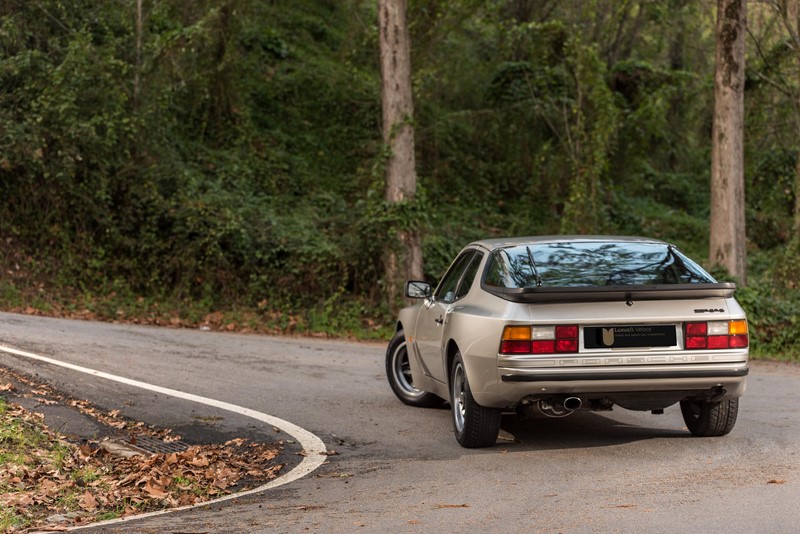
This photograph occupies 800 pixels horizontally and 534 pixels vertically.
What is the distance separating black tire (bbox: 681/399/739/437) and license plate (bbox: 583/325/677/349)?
98 cm

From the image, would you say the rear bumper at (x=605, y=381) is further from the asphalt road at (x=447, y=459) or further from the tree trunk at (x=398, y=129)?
the tree trunk at (x=398, y=129)

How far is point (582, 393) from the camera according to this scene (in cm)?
793

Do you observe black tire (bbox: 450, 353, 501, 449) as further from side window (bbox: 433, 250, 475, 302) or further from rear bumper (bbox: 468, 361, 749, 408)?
side window (bbox: 433, 250, 475, 302)

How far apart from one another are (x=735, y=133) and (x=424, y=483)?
1410cm

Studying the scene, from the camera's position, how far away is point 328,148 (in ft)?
97.1

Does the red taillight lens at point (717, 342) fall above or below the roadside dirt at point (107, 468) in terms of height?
above

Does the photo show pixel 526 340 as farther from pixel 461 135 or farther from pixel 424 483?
pixel 461 135

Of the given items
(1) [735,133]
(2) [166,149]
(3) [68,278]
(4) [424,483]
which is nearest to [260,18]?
(2) [166,149]

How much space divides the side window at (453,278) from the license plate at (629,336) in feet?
6.25

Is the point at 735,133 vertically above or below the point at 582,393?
→ above

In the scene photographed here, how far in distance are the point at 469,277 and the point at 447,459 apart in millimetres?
1829

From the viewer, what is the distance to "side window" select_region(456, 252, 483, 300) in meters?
9.18

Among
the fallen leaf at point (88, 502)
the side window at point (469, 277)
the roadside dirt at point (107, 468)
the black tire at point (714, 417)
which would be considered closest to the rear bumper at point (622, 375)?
the black tire at point (714, 417)

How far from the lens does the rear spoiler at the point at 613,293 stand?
7.83 m
